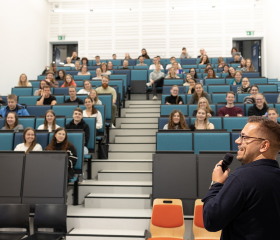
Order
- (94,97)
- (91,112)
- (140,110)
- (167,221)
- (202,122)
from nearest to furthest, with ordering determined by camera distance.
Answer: (167,221) < (202,122) < (91,112) < (94,97) < (140,110)

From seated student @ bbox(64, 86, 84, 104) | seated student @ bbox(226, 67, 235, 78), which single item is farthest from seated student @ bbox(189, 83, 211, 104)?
seated student @ bbox(226, 67, 235, 78)

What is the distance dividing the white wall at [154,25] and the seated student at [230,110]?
5.09 metres

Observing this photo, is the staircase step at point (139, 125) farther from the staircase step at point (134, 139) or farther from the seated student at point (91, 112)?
the seated student at point (91, 112)

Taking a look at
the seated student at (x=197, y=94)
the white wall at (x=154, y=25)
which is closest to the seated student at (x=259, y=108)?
the seated student at (x=197, y=94)

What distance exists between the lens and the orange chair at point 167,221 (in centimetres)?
220

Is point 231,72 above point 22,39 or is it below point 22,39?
below

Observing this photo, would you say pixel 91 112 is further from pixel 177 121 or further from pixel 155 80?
pixel 155 80

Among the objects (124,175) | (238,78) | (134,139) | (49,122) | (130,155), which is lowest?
(124,175)

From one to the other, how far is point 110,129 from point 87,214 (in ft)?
5.80

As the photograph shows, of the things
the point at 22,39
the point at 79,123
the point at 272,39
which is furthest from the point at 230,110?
the point at 22,39

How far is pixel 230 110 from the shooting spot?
13.1 ft

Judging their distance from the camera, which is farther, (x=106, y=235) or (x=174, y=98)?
(x=174, y=98)

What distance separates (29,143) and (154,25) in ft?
22.0

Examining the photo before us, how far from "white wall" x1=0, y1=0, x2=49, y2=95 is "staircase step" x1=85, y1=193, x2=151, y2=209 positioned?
13.6 feet
